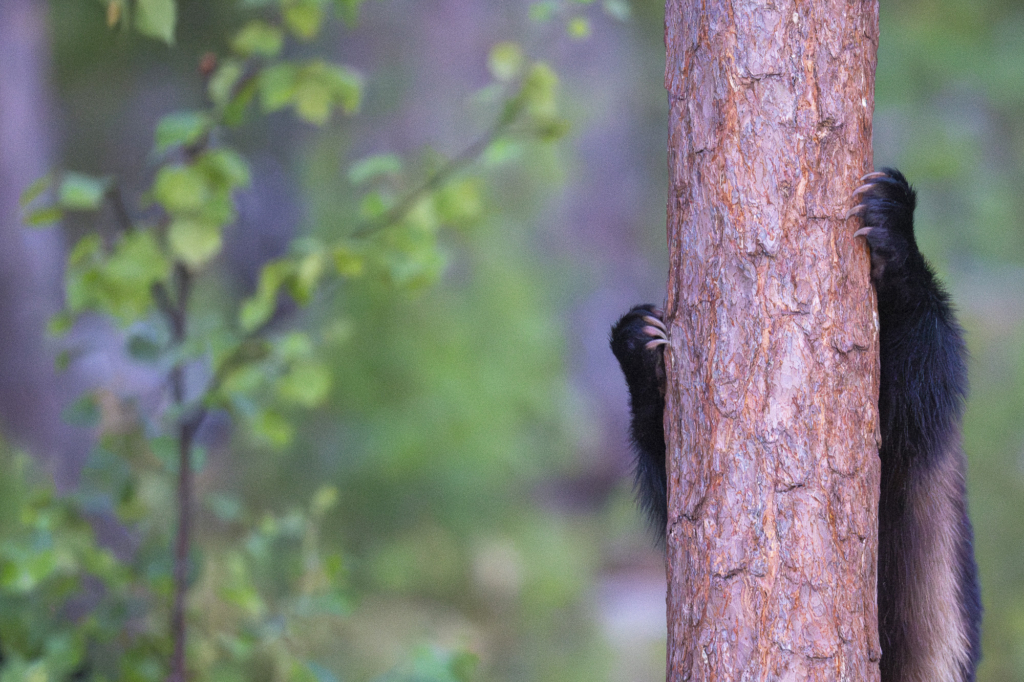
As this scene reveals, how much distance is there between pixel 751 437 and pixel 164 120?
1421 mm

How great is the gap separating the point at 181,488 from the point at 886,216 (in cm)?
184

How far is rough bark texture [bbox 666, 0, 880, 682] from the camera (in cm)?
120

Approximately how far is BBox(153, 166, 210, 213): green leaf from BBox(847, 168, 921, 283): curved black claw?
1365 mm

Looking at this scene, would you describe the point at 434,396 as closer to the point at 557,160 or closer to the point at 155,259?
the point at 557,160

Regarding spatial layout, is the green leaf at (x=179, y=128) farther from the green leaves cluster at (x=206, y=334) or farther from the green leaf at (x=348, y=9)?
the green leaf at (x=348, y=9)

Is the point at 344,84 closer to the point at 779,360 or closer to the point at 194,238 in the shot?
the point at 194,238

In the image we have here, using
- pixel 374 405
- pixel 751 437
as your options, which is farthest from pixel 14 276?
pixel 751 437

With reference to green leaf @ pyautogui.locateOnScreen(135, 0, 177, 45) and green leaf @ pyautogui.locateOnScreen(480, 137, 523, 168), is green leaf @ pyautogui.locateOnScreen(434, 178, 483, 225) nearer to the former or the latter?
green leaf @ pyautogui.locateOnScreen(480, 137, 523, 168)

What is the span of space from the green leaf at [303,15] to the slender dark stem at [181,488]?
705mm

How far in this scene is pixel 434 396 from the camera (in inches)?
172

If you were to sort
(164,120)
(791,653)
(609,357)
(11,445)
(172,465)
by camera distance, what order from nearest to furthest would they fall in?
(791,653)
(164,120)
(172,465)
(11,445)
(609,357)

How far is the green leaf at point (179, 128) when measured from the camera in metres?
1.74

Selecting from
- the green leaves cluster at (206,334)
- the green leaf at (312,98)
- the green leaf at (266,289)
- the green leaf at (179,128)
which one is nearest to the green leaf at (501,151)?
the green leaves cluster at (206,334)

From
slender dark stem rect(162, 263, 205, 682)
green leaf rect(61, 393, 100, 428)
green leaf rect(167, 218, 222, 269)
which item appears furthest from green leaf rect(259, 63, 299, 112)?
green leaf rect(61, 393, 100, 428)
